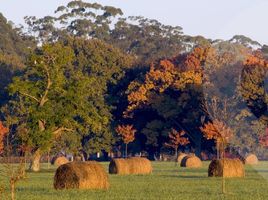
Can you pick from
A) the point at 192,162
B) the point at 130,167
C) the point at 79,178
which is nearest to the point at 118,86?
the point at 192,162

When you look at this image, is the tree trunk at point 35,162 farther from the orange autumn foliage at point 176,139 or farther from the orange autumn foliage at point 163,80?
the orange autumn foliage at point 163,80

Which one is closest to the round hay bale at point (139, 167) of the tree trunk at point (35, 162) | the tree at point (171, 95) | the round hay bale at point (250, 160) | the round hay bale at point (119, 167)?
the round hay bale at point (119, 167)

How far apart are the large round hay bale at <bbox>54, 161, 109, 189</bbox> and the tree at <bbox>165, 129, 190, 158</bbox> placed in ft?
193

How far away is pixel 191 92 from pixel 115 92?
39.1 ft

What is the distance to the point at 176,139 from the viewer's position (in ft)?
323

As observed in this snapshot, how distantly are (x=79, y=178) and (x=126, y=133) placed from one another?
63424mm

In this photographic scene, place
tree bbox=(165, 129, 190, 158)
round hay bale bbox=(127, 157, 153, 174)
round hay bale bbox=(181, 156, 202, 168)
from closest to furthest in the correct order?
1. round hay bale bbox=(127, 157, 153, 174)
2. round hay bale bbox=(181, 156, 202, 168)
3. tree bbox=(165, 129, 190, 158)

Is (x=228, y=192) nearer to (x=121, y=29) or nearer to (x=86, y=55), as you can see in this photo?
(x=86, y=55)

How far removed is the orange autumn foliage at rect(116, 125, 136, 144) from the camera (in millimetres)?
100887

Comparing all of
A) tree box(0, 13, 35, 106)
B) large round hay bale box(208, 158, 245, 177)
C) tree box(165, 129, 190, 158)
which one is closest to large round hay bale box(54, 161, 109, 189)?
large round hay bale box(208, 158, 245, 177)

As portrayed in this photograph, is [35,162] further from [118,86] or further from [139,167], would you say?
[118,86]

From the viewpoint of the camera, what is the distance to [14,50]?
156875 mm

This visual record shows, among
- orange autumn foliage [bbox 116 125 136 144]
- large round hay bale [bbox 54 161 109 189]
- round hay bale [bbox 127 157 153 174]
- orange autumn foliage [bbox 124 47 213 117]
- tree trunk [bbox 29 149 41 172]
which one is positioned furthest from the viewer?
orange autumn foliage [bbox 116 125 136 144]

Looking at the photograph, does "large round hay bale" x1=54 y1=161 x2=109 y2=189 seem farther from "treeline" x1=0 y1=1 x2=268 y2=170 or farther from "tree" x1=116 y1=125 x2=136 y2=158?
"tree" x1=116 y1=125 x2=136 y2=158
